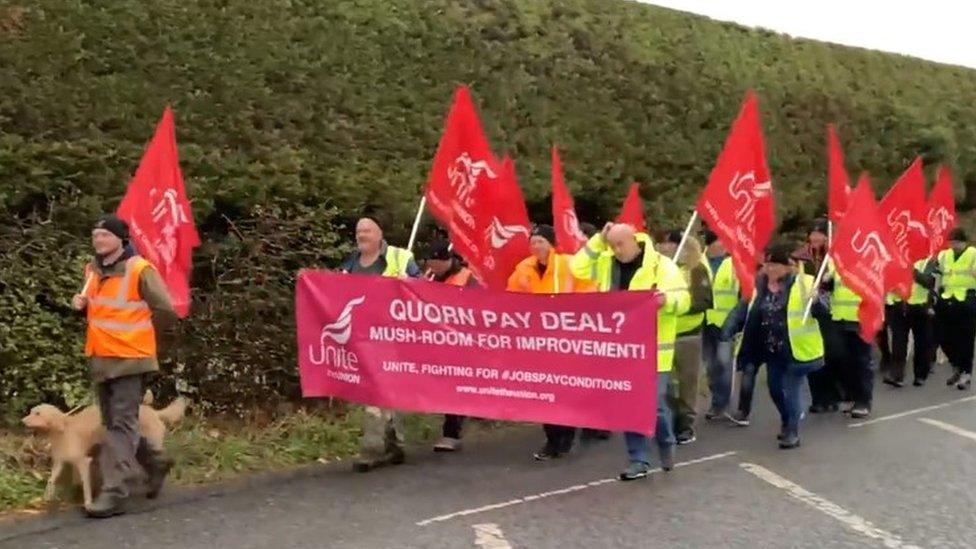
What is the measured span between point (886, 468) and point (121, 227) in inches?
203

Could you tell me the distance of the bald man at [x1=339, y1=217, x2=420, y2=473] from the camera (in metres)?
8.10

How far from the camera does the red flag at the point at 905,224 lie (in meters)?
10.5

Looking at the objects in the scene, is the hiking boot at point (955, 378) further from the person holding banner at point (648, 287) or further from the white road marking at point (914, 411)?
the person holding banner at point (648, 287)

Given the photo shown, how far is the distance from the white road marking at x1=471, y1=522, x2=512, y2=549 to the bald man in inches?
65.8

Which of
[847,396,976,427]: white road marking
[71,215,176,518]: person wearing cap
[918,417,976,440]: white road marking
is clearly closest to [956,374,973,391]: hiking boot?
[847,396,976,427]: white road marking

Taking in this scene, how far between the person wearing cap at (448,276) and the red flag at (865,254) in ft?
9.75

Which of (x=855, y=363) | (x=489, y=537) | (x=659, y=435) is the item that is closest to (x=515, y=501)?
(x=489, y=537)

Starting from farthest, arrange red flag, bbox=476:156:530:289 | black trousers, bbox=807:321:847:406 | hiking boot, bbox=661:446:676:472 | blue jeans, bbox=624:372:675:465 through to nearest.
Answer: black trousers, bbox=807:321:847:406
red flag, bbox=476:156:530:289
hiking boot, bbox=661:446:676:472
blue jeans, bbox=624:372:675:465

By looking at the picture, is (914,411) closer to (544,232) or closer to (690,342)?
(690,342)

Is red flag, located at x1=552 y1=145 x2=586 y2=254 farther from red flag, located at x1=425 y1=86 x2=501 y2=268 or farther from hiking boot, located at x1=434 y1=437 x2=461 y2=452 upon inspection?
hiking boot, located at x1=434 y1=437 x2=461 y2=452

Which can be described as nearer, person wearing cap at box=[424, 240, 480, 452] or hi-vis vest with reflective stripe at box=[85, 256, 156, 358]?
hi-vis vest with reflective stripe at box=[85, 256, 156, 358]

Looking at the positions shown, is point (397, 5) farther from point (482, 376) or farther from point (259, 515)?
point (259, 515)

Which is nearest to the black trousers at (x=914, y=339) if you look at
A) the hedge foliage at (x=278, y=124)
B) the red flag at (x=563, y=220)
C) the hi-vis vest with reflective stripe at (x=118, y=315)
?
the hedge foliage at (x=278, y=124)

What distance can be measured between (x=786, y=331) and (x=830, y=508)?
2.39 m
